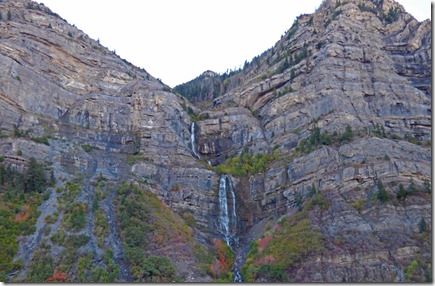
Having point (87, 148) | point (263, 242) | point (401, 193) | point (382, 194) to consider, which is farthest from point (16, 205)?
point (401, 193)

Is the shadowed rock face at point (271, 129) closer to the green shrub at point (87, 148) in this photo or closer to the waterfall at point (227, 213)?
the green shrub at point (87, 148)

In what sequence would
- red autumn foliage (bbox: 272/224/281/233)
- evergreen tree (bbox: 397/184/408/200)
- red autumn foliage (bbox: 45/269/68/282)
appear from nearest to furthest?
red autumn foliage (bbox: 45/269/68/282) → evergreen tree (bbox: 397/184/408/200) → red autumn foliage (bbox: 272/224/281/233)

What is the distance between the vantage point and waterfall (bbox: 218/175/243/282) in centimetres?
6206

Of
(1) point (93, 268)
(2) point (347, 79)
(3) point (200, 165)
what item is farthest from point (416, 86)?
(1) point (93, 268)

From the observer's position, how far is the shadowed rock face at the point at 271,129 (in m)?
52.7

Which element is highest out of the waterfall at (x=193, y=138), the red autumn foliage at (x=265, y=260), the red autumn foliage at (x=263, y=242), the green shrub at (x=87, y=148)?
the waterfall at (x=193, y=138)

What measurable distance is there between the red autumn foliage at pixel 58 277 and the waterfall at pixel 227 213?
20128mm

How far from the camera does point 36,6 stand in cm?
9025

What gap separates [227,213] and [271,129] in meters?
17.5

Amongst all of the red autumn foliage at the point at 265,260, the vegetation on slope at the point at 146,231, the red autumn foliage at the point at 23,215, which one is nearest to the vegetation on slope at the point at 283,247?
the red autumn foliage at the point at 265,260

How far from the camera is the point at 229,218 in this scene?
65.3m

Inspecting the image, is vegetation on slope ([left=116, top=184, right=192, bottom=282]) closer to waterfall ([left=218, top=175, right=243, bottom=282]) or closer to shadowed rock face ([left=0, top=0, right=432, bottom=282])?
shadowed rock face ([left=0, top=0, right=432, bottom=282])

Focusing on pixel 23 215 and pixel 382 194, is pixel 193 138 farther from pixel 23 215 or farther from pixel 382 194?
pixel 382 194

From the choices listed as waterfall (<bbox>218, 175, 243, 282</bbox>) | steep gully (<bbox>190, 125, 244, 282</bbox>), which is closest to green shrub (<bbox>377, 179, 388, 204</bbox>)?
steep gully (<bbox>190, 125, 244, 282</bbox>)
